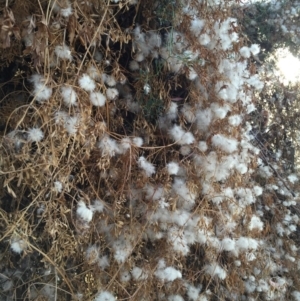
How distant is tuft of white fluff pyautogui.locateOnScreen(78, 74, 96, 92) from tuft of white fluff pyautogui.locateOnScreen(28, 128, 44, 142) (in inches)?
4.9

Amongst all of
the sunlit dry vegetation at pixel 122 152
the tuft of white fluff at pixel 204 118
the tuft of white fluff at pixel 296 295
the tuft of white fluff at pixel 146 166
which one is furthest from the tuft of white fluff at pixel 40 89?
the tuft of white fluff at pixel 296 295

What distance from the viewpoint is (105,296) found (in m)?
0.92

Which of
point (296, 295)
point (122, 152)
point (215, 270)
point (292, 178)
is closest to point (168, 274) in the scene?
point (215, 270)

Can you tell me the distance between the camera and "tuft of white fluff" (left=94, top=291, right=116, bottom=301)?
35.9 inches

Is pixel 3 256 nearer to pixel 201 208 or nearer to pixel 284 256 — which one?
pixel 201 208

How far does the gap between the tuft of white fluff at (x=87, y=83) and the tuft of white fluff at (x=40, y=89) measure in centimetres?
7

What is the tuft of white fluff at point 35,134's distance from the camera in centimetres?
Answer: 83

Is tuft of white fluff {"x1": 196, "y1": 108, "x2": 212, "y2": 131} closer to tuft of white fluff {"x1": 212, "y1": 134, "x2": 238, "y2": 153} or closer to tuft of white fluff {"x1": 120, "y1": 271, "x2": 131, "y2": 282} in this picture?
tuft of white fluff {"x1": 212, "y1": 134, "x2": 238, "y2": 153}

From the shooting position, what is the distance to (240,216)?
120cm

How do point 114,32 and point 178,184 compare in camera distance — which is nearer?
point 114,32

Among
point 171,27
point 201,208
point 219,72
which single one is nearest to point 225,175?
point 201,208

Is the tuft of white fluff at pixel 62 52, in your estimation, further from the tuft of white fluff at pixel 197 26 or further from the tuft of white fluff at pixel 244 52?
the tuft of white fluff at pixel 244 52

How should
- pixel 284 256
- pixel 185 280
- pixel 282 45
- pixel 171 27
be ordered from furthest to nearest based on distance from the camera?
pixel 282 45, pixel 284 256, pixel 185 280, pixel 171 27

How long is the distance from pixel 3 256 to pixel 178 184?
1.36 feet
